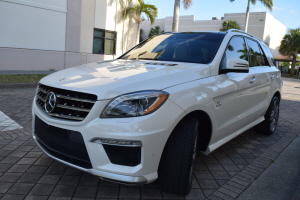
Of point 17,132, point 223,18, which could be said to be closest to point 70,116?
point 17,132

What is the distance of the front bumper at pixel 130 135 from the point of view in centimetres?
213

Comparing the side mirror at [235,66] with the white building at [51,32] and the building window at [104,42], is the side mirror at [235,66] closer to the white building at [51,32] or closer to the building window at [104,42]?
the white building at [51,32]

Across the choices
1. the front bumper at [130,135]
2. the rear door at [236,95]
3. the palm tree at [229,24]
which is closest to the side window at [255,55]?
the rear door at [236,95]

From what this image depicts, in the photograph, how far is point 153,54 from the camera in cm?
366

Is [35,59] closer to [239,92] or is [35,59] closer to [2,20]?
[2,20]

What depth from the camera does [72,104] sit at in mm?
2332

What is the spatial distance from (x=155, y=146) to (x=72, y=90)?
0.85 m

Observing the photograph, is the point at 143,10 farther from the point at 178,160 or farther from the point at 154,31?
the point at 154,31

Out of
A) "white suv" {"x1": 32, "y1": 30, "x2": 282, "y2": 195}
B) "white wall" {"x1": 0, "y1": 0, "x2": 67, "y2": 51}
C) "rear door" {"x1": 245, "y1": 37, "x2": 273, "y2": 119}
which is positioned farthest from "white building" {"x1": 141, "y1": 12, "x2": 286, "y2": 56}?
"white suv" {"x1": 32, "y1": 30, "x2": 282, "y2": 195}

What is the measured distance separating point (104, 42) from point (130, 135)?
15851 millimetres

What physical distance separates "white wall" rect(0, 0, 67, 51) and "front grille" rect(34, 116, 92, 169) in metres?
10.9

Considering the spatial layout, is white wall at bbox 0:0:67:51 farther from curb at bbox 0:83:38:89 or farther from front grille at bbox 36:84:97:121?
front grille at bbox 36:84:97:121

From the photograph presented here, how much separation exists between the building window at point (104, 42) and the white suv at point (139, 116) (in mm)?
14314

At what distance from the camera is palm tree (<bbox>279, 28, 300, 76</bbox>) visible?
1379 inches
